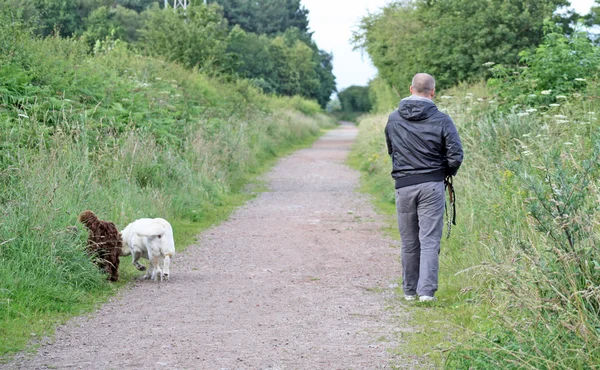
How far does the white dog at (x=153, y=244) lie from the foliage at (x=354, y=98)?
114m

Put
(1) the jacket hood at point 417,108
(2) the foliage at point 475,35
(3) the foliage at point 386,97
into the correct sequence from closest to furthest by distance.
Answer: (1) the jacket hood at point 417,108
(2) the foliage at point 475,35
(3) the foliage at point 386,97

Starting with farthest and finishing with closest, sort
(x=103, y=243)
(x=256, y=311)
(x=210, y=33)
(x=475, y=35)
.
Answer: (x=210, y=33)
(x=475, y=35)
(x=103, y=243)
(x=256, y=311)

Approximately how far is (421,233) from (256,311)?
1728 mm

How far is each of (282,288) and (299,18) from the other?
104841mm

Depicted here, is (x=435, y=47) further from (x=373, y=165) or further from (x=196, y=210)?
(x=196, y=210)

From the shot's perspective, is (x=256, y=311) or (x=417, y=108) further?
(x=417, y=108)

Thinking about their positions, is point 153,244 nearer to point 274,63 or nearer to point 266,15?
point 274,63

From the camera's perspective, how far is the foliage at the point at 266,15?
95.6 m

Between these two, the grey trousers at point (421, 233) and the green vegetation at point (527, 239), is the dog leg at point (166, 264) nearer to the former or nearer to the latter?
the grey trousers at point (421, 233)

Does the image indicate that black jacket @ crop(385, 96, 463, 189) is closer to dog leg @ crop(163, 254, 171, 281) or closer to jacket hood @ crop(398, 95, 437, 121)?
jacket hood @ crop(398, 95, 437, 121)

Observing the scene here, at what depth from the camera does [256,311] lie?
768 cm

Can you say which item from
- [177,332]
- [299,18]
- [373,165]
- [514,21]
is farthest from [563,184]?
[299,18]

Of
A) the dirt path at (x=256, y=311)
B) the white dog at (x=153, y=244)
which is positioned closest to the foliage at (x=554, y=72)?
the dirt path at (x=256, y=311)

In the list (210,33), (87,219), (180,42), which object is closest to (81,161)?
(87,219)
